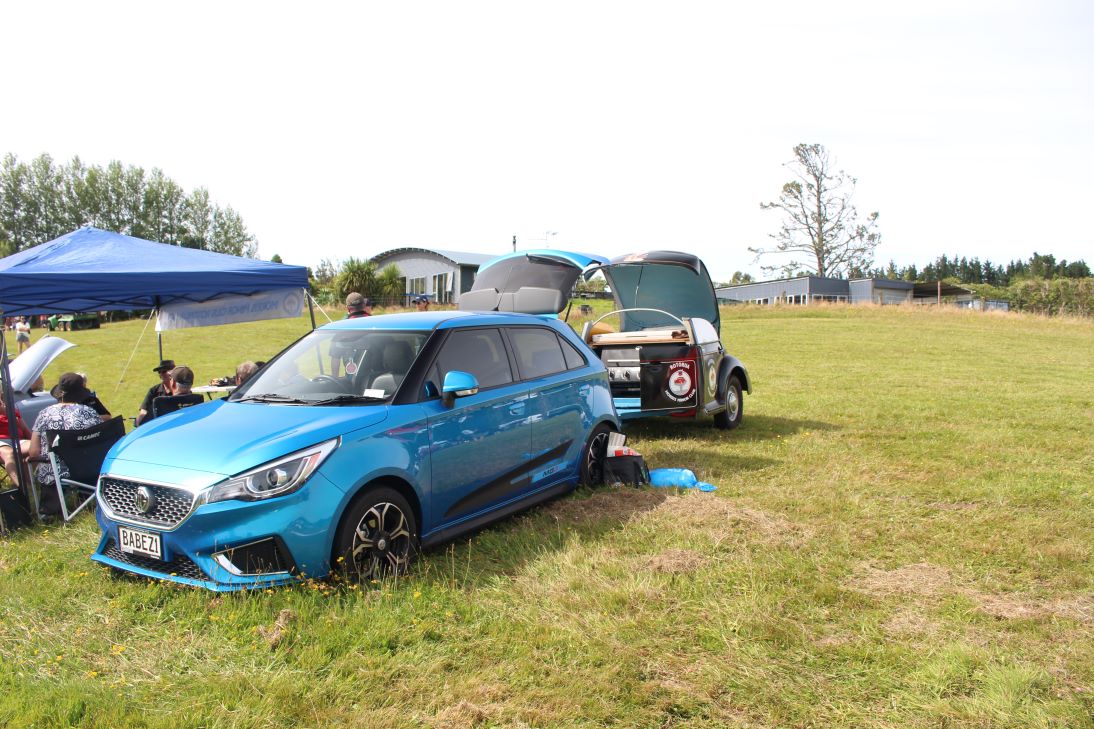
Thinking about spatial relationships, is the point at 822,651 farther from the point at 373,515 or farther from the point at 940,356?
the point at 940,356

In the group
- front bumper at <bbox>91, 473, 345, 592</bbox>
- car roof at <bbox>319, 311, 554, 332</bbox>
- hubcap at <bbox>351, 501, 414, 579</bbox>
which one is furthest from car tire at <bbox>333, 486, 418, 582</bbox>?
car roof at <bbox>319, 311, 554, 332</bbox>

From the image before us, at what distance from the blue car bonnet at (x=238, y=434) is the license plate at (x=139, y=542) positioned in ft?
1.30

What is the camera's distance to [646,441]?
920 centimetres

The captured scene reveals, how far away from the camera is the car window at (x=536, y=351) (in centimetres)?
598

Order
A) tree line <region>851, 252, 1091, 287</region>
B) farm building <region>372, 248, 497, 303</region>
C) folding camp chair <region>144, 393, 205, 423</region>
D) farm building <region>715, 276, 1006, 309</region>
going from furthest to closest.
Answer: tree line <region>851, 252, 1091, 287</region> → farm building <region>715, 276, 1006, 309</region> → farm building <region>372, 248, 497, 303</region> → folding camp chair <region>144, 393, 205, 423</region>

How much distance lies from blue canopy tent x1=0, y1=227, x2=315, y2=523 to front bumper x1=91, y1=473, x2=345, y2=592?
10.8ft

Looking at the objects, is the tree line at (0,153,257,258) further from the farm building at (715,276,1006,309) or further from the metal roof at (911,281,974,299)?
the metal roof at (911,281,974,299)

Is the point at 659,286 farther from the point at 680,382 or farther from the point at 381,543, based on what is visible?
the point at 381,543

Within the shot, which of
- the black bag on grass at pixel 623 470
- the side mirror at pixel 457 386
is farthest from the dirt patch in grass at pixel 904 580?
the side mirror at pixel 457 386

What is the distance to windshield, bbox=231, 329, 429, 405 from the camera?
5023mm

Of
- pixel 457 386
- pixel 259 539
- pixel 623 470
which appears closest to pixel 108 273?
pixel 457 386

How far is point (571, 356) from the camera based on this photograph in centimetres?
661

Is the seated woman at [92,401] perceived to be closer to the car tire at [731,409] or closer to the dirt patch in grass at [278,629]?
the dirt patch in grass at [278,629]

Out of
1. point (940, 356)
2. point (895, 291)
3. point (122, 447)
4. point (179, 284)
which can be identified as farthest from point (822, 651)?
point (895, 291)
